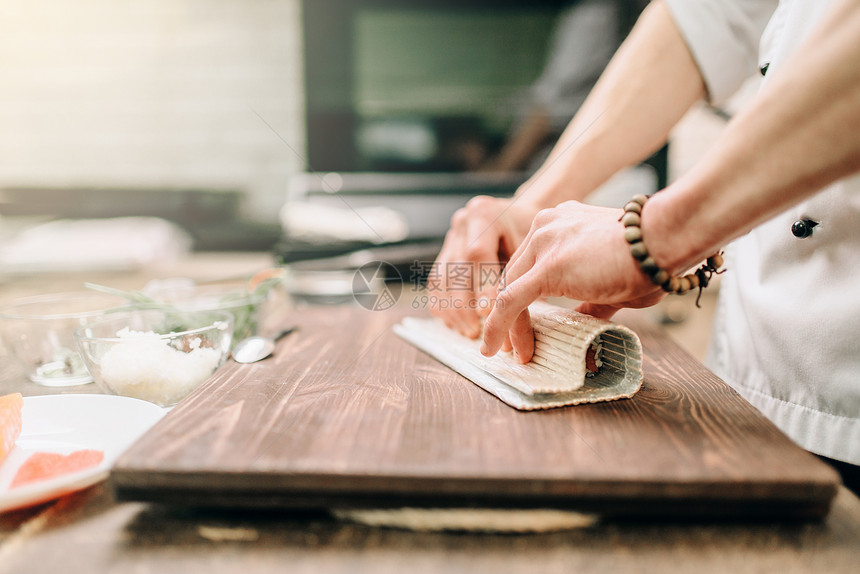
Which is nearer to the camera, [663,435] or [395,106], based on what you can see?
[663,435]

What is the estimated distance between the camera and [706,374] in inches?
23.0

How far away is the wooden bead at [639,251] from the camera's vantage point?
42 cm

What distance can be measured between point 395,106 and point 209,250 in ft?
2.80

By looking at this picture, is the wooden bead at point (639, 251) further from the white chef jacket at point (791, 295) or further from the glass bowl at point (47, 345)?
the glass bowl at point (47, 345)

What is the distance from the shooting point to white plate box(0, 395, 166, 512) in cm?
43

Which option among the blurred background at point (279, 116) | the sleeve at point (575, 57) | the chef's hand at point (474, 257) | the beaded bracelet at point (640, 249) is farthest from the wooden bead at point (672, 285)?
the sleeve at point (575, 57)

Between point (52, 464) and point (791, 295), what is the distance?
734 millimetres

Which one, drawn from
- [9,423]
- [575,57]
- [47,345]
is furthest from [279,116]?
[9,423]

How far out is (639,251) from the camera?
42 centimetres

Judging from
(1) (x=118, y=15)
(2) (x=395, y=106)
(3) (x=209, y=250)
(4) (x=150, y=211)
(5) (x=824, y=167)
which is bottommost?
(3) (x=209, y=250)

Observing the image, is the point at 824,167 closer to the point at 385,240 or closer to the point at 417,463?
the point at 417,463

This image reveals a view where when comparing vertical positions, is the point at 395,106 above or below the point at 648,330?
above

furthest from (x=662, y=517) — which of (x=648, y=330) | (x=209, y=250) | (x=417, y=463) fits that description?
(x=209, y=250)

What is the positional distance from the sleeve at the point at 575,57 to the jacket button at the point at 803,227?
1191 mm
